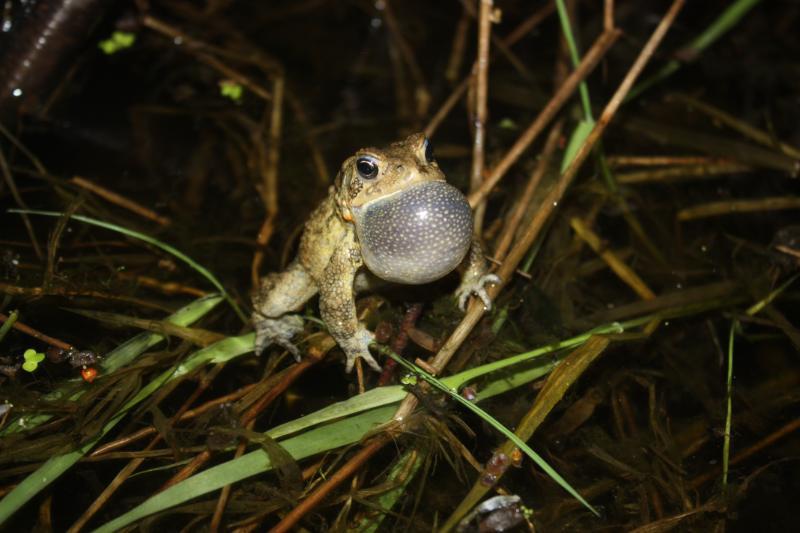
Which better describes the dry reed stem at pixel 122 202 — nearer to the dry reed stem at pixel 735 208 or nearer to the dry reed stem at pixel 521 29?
the dry reed stem at pixel 521 29

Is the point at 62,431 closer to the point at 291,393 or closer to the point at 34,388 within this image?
the point at 34,388

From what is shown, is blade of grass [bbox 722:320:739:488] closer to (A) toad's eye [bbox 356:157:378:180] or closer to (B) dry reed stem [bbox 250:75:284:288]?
(A) toad's eye [bbox 356:157:378:180]

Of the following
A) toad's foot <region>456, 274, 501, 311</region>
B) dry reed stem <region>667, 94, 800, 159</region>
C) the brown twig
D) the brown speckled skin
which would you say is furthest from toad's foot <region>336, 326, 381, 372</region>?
dry reed stem <region>667, 94, 800, 159</region>

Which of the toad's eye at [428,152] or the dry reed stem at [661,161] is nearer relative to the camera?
the toad's eye at [428,152]

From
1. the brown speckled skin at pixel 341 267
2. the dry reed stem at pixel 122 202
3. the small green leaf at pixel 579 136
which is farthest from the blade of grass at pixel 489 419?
the dry reed stem at pixel 122 202

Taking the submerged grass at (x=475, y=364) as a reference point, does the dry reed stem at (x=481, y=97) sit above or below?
above

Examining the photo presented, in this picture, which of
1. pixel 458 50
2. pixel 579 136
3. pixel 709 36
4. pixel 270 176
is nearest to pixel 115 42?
pixel 270 176
